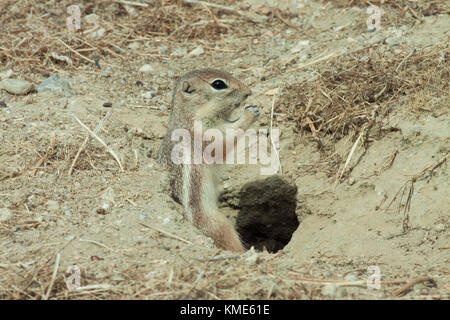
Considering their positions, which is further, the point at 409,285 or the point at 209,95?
the point at 209,95

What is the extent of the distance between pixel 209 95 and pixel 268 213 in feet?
4.64

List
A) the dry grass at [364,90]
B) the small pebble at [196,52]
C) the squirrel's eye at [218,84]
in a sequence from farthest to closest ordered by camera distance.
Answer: the small pebble at [196,52]
the squirrel's eye at [218,84]
the dry grass at [364,90]

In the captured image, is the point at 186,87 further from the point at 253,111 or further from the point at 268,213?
the point at 268,213

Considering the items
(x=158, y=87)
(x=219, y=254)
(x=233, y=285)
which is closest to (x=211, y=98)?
(x=158, y=87)

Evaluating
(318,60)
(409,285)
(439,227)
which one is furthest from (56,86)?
(409,285)

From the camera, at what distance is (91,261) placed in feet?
11.6

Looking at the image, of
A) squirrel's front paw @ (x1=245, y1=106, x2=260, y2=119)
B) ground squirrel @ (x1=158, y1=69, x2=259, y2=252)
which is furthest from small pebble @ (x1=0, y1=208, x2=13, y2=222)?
squirrel's front paw @ (x1=245, y1=106, x2=260, y2=119)

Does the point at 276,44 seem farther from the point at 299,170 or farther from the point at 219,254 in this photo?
the point at 219,254

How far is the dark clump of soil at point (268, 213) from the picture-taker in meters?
5.42

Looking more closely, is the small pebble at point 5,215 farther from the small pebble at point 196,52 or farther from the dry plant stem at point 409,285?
the small pebble at point 196,52

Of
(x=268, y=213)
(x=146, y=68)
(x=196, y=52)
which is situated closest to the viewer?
(x=268, y=213)

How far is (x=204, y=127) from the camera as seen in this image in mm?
5000

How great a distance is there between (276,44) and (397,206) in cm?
284

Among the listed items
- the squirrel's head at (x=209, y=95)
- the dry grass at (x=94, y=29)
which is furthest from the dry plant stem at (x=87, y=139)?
the dry grass at (x=94, y=29)
